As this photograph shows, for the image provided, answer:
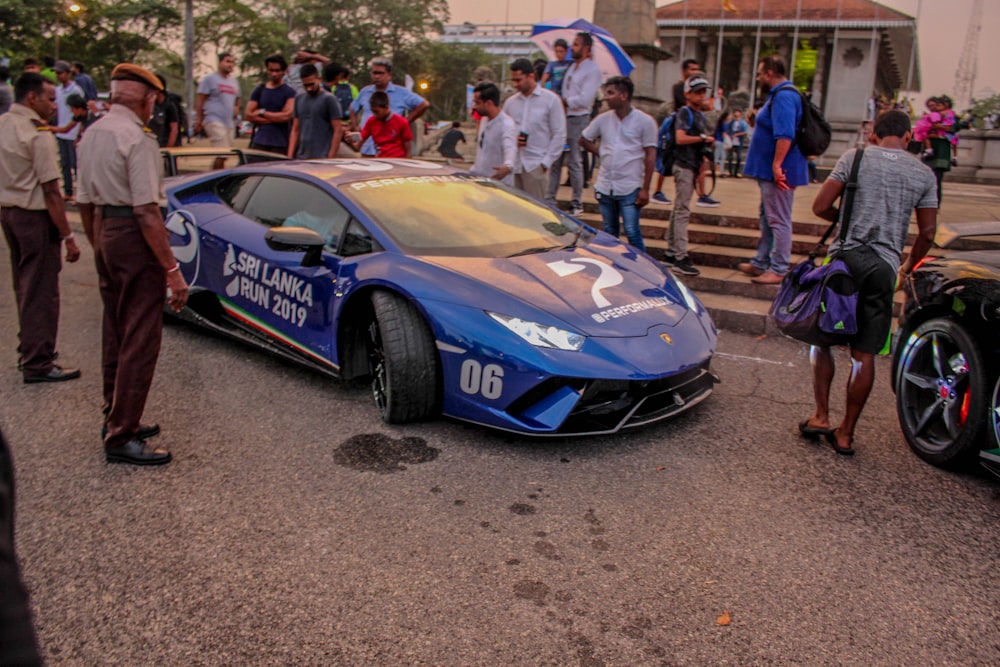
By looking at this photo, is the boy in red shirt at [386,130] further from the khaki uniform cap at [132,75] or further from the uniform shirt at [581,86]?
the khaki uniform cap at [132,75]

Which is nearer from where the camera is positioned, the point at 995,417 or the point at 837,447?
the point at 995,417

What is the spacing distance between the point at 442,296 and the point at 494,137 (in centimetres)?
379

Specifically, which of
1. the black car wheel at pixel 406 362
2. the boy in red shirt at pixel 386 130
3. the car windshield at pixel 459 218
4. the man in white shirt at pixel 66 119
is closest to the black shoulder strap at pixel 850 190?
the car windshield at pixel 459 218

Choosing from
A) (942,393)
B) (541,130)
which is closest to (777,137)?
(541,130)

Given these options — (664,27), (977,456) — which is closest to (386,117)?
(977,456)

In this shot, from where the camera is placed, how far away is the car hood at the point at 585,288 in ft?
13.1

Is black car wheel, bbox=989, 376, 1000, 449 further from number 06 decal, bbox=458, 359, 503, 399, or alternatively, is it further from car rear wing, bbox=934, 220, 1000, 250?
number 06 decal, bbox=458, 359, 503, 399

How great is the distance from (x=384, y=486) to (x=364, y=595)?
84 cm

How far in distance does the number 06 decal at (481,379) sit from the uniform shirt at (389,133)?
489 cm

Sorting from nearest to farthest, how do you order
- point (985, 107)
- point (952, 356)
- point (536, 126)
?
1. point (952, 356)
2. point (536, 126)
3. point (985, 107)

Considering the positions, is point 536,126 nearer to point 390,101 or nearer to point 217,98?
point 390,101

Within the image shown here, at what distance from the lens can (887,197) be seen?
392 centimetres

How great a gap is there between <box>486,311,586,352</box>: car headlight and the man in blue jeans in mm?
3451

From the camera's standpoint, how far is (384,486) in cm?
354
